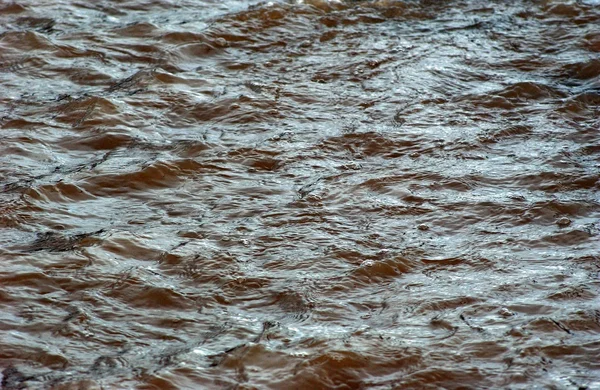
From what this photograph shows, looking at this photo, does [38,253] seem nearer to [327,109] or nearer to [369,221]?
[369,221]

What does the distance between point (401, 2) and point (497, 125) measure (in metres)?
2.43

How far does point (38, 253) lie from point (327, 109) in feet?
8.03

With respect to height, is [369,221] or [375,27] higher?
[375,27]

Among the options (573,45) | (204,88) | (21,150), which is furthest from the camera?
(573,45)

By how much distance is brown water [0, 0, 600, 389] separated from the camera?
3453 millimetres

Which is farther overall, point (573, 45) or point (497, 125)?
point (573, 45)

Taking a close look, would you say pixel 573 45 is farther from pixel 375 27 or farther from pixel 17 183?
A: pixel 17 183

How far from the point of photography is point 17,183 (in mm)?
4711

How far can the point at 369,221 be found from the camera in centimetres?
455

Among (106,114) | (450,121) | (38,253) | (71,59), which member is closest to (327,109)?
(450,121)

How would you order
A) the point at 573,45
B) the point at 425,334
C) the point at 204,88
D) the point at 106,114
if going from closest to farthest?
the point at 425,334 → the point at 106,114 → the point at 204,88 → the point at 573,45

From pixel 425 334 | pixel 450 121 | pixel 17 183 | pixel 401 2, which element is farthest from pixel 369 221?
pixel 401 2

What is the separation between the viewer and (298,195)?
480cm

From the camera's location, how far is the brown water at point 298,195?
345 centimetres
